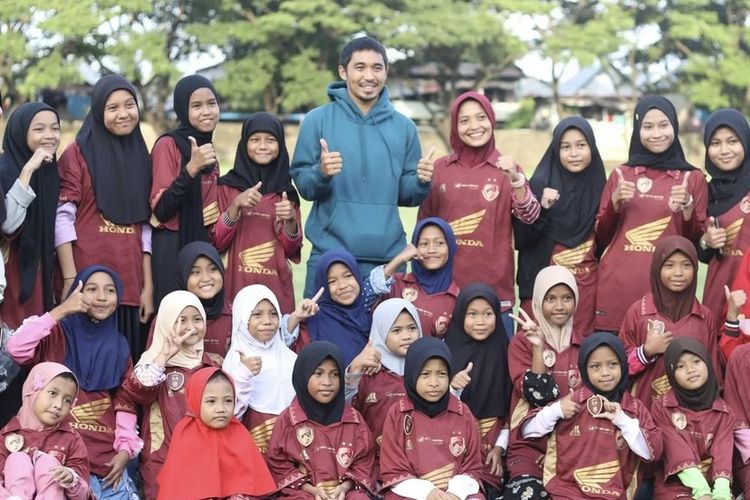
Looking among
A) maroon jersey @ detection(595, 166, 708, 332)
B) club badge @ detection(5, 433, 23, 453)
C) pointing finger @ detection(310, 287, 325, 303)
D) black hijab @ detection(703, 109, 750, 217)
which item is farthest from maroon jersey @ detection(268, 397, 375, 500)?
black hijab @ detection(703, 109, 750, 217)

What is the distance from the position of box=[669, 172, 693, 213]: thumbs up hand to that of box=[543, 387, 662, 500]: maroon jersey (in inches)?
43.9

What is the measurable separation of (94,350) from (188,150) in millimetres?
1120

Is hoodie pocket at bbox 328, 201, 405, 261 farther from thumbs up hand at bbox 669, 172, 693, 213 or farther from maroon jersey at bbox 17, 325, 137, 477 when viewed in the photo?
thumbs up hand at bbox 669, 172, 693, 213

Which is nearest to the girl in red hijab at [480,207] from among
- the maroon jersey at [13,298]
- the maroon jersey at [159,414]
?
the maroon jersey at [159,414]

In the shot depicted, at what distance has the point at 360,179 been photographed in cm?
549

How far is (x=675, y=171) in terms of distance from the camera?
18.1ft

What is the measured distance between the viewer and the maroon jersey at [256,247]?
5.53 metres

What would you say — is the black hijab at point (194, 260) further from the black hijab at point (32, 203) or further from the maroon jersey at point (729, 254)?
the maroon jersey at point (729, 254)

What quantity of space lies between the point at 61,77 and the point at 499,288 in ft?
85.1

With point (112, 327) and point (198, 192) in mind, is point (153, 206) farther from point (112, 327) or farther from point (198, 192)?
point (112, 327)

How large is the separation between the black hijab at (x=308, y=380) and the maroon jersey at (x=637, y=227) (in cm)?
158

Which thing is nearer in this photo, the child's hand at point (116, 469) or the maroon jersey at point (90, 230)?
the child's hand at point (116, 469)

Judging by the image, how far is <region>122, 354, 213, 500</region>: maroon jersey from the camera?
191 inches

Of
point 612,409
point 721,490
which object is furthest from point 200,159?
point 721,490
